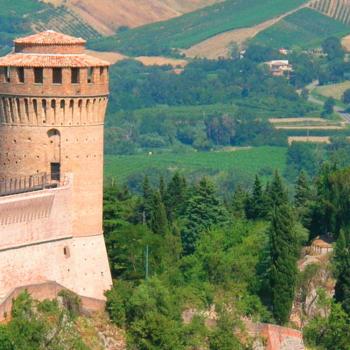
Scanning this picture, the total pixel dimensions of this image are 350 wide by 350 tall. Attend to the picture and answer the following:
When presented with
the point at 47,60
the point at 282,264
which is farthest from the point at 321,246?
the point at 47,60

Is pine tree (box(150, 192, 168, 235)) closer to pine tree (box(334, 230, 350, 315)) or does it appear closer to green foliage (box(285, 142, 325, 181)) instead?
pine tree (box(334, 230, 350, 315))

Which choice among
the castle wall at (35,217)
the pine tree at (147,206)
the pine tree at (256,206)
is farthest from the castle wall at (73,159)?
the pine tree at (256,206)

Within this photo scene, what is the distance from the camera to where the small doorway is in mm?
53938

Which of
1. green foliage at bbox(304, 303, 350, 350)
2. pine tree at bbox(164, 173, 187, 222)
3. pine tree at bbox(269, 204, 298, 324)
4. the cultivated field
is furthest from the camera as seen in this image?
the cultivated field

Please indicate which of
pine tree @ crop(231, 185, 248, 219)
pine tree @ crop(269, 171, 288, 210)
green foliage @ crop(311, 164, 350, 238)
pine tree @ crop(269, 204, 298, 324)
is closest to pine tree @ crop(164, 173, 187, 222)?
pine tree @ crop(231, 185, 248, 219)

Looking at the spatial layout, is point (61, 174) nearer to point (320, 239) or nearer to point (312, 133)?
point (320, 239)

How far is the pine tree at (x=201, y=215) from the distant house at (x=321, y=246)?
335cm

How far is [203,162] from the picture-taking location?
6713 inches

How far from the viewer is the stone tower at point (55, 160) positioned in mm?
52719

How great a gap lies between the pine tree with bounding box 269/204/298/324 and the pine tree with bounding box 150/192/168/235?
4823 millimetres

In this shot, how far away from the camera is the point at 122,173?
499ft

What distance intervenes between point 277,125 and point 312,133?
8.67m

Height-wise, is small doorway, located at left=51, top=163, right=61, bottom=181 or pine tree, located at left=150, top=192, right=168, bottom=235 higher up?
small doorway, located at left=51, top=163, right=61, bottom=181

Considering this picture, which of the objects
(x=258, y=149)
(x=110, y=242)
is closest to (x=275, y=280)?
(x=110, y=242)
